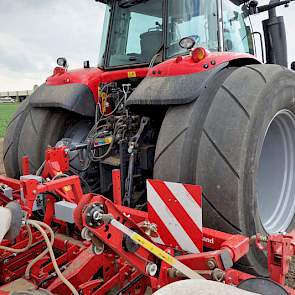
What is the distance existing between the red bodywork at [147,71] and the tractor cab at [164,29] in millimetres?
143

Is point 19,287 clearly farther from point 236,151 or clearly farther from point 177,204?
point 236,151

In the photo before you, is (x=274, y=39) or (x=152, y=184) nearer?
(x=152, y=184)

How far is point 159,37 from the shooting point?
114 inches

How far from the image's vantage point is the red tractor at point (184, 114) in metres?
1.86

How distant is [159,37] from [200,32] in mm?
354

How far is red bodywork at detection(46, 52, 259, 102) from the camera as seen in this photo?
2.10 meters

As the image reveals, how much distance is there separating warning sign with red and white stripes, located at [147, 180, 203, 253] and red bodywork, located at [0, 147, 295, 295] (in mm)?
64

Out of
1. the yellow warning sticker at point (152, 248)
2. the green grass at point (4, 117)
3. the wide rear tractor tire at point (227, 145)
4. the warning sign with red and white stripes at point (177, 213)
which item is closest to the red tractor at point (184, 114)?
the wide rear tractor tire at point (227, 145)

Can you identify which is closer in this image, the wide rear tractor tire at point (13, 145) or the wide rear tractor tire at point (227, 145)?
the wide rear tractor tire at point (227, 145)

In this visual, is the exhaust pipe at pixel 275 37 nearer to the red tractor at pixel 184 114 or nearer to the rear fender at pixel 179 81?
the red tractor at pixel 184 114

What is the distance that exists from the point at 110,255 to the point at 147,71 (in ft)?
4.92

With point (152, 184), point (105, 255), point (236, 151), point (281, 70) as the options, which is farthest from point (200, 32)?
point (105, 255)

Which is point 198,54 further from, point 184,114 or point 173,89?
point 184,114

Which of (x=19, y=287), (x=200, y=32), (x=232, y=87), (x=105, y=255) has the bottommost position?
(x=19, y=287)
